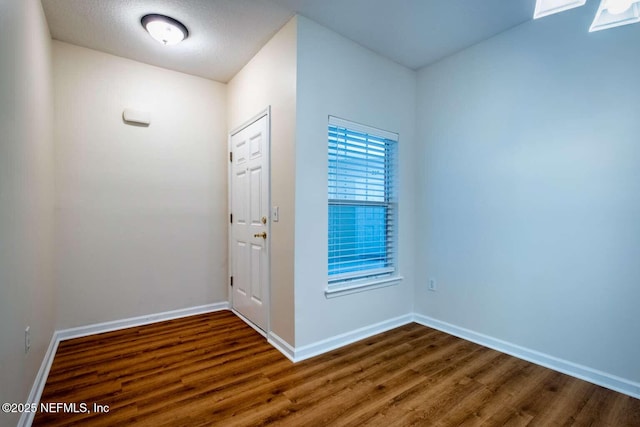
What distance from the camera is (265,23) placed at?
2465 millimetres

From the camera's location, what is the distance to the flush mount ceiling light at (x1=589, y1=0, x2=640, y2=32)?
1533 mm

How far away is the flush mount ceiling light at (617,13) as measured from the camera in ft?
5.03

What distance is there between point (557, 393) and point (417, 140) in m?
2.44

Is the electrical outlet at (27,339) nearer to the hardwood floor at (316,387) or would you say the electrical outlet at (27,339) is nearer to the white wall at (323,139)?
the hardwood floor at (316,387)

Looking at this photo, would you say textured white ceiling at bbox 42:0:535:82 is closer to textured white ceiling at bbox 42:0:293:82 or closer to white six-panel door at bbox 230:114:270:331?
textured white ceiling at bbox 42:0:293:82

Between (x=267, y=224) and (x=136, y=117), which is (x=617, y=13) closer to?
(x=267, y=224)

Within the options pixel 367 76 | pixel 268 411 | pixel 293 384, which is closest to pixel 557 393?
pixel 293 384

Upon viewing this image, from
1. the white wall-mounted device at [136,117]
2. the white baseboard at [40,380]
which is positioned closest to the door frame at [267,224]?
the white wall-mounted device at [136,117]

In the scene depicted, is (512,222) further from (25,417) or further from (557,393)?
(25,417)

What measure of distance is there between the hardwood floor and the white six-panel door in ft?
1.60

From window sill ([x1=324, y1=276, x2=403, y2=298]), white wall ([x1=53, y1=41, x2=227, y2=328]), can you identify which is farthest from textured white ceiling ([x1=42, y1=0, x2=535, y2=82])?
window sill ([x1=324, y1=276, x2=403, y2=298])

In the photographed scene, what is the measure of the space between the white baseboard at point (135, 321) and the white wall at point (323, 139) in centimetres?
163

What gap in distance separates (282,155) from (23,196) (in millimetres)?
1653

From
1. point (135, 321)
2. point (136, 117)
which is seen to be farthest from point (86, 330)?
point (136, 117)
